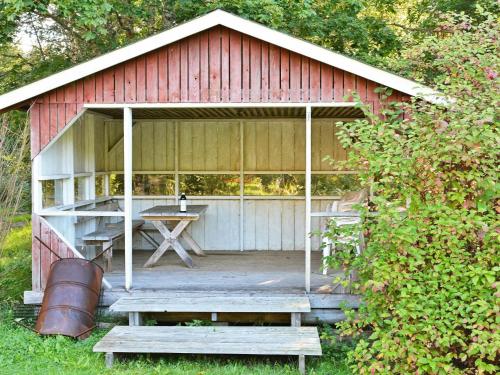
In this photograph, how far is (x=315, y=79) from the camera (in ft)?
21.4

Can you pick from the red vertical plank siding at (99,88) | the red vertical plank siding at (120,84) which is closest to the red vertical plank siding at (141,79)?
the red vertical plank siding at (120,84)

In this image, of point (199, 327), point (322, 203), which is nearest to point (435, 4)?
point (322, 203)

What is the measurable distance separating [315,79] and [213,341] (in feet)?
10.0

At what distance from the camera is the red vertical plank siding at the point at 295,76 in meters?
6.53

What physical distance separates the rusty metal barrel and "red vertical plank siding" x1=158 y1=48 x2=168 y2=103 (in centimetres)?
205

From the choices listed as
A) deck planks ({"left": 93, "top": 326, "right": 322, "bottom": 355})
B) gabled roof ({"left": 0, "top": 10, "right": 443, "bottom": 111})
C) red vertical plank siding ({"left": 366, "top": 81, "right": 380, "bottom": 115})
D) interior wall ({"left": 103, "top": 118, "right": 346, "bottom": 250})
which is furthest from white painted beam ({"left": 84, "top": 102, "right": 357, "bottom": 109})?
interior wall ({"left": 103, "top": 118, "right": 346, "bottom": 250})

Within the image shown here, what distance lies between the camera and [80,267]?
6.47 metres

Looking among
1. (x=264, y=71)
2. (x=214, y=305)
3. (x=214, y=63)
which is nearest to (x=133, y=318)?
(x=214, y=305)

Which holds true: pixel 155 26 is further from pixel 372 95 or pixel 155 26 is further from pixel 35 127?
pixel 372 95

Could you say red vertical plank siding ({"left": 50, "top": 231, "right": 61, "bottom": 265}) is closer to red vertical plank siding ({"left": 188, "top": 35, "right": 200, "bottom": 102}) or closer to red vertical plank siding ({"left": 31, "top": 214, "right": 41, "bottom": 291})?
red vertical plank siding ({"left": 31, "top": 214, "right": 41, "bottom": 291})

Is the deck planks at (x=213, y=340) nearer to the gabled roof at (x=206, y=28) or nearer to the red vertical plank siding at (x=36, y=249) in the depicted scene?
the red vertical plank siding at (x=36, y=249)

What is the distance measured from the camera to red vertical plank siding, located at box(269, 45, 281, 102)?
6535 mm

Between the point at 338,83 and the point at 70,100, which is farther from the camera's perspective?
the point at 70,100

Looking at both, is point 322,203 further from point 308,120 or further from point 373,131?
point 373,131
